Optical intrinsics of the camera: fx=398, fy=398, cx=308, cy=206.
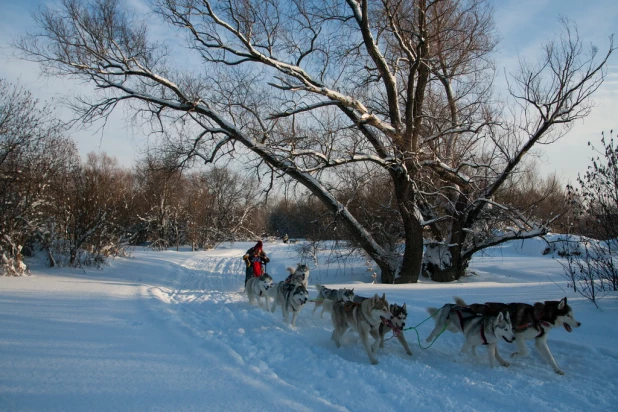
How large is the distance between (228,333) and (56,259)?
1159 cm

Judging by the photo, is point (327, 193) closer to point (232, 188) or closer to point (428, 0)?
point (428, 0)

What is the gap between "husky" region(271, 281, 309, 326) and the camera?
8305 mm

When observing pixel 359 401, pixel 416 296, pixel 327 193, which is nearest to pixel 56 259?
pixel 327 193

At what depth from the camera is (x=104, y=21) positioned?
1238cm

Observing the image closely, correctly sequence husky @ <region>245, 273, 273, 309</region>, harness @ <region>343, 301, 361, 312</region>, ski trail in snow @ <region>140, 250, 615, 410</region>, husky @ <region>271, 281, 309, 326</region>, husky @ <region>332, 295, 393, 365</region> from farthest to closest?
husky @ <region>245, 273, 273, 309</region>
husky @ <region>271, 281, 309, 326</region>
harness @ <region>343, 301, 361, 312</region>
husky @ <region>332, 295, 393, 365</region>
ski trail in snow @ <region>140, 250, 615, 410</region>

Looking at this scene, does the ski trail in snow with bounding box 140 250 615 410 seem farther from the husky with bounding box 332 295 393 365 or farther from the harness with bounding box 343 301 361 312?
the harness with bounding box 343 301 361 312

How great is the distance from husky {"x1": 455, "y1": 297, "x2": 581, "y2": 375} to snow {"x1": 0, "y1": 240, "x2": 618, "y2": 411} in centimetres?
26

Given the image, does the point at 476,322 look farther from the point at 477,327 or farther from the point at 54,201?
the point at 54,201

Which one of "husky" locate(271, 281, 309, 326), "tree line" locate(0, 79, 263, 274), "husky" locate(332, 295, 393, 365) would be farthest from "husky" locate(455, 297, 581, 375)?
"tree line" locate(0, 79, 263, 274)

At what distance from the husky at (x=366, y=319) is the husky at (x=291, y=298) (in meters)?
1.49

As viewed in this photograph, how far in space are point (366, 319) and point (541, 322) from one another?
2.49m

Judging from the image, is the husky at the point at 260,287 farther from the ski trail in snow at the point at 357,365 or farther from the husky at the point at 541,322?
the husky at the point at 541,322

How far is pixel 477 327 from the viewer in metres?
5.93

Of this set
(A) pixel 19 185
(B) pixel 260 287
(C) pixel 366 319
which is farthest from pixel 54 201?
(C) pixel 366 319
